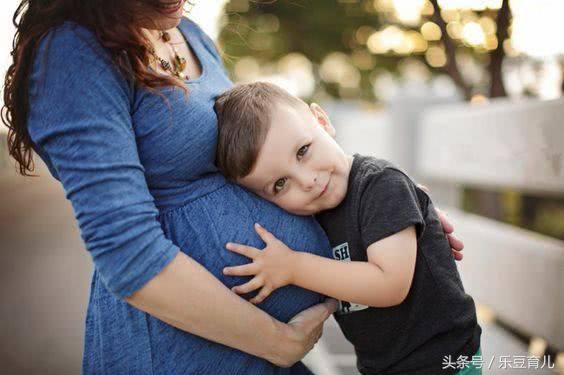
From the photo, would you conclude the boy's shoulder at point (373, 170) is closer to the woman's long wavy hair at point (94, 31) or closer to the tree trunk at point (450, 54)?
the woman's long wavy hair at point (94, 31)

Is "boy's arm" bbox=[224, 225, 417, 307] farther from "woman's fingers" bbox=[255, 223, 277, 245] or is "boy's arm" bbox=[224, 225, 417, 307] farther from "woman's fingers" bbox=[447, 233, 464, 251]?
"woman's fingers" bbox=[447, 233, 464, 251]

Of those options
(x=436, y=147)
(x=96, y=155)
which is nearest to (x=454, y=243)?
(x=96, y=155)

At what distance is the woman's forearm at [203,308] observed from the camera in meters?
1.29

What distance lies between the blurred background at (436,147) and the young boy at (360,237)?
32 cm

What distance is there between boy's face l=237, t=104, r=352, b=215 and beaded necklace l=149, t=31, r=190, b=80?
0.85ft

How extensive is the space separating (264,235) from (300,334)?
0.24 meters

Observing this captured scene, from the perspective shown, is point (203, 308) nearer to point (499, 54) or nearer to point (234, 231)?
point (234, 231)

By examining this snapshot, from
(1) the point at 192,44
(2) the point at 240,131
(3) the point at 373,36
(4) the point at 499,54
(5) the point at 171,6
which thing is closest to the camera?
(5) the point at 171,6

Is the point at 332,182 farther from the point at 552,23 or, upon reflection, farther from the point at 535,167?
the point at 552,23

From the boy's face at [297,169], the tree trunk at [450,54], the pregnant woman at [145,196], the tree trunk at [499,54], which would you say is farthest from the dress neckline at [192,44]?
Answer: the tree trunk at [499,54]

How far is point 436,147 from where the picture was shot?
366cm

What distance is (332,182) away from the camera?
1626 millimetres

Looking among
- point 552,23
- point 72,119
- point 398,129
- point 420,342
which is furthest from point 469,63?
point 72,119

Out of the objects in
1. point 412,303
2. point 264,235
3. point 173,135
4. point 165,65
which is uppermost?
point 165,65
